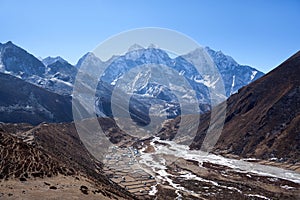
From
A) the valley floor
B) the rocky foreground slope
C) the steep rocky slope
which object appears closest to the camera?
the rocky foreground slope

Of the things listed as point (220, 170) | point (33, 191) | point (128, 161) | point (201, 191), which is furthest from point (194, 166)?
point (33, 191)

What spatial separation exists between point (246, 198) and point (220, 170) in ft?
142

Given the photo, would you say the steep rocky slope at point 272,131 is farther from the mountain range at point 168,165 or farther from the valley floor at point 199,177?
the valley floor at point 199,177

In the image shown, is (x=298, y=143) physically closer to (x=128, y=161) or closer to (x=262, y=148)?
(x=262, y=148)

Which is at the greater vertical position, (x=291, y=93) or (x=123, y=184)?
(x=291, y=93)

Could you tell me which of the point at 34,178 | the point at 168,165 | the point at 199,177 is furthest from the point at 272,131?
the point at 34,178

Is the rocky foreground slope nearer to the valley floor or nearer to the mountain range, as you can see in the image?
the mountain range

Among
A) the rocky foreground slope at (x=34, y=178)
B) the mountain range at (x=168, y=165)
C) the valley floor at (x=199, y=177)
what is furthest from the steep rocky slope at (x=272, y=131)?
the rocky foreground slope at (x=34, y=178)

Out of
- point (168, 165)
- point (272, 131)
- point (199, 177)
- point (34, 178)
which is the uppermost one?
point (272, 131)

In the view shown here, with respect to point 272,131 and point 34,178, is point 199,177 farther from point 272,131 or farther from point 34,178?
point 34,178

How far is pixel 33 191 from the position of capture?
48938 mm

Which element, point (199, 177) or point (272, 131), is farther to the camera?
point (272, 131)

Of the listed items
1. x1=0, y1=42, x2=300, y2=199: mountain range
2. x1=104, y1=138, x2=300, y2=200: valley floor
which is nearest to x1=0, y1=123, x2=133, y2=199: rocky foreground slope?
x1=0, y1=42, x2=300, y2=199: mountain range

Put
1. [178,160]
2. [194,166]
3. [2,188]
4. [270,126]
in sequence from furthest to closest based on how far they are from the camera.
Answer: [270,126] < [178,160] < [194,166] < [2,188]
